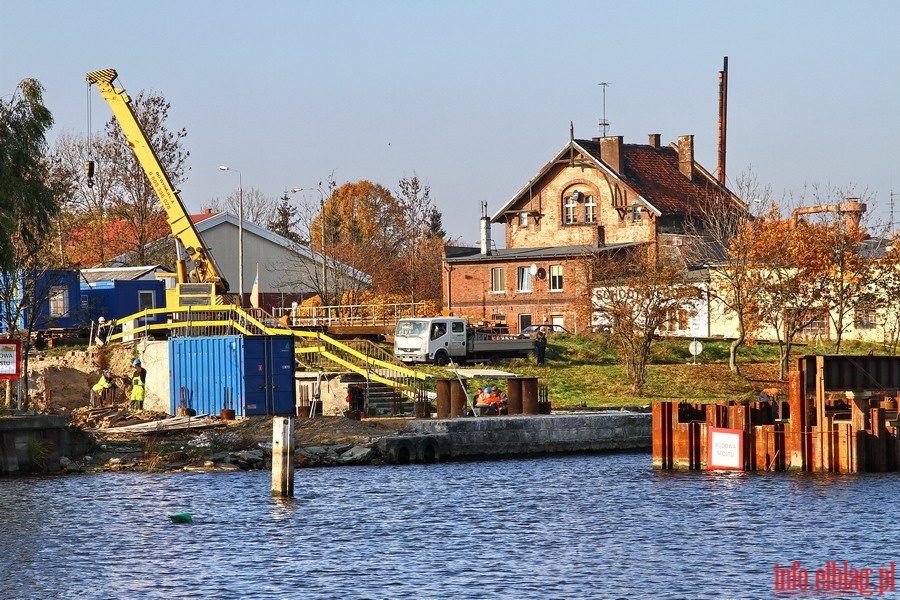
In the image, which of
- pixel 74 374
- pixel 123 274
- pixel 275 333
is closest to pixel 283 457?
pixel 275 333

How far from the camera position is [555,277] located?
73.8 m

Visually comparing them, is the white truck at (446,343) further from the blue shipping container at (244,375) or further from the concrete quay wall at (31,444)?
the concrete quay wall at (31,444)

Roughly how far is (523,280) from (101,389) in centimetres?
3435

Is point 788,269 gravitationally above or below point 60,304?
above

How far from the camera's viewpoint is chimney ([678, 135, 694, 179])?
83.3m

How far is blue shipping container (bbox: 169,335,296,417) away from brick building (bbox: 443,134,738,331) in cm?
2946

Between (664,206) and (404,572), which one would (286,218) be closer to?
(664,206)

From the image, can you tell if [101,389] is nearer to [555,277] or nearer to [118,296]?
[118,296]

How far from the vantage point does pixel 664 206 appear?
7756cm

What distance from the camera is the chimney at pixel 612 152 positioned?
259ft

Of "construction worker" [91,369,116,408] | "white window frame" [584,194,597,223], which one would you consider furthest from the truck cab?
"white window frame" [584,194,597,223]

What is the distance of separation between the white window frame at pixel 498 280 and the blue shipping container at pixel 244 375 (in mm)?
32915

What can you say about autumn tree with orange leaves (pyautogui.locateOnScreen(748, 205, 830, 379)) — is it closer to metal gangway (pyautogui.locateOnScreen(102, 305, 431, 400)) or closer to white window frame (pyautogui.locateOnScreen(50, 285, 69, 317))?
metal gangway (pyautogui.locateOnScreen(102, 305, 431, 400))
